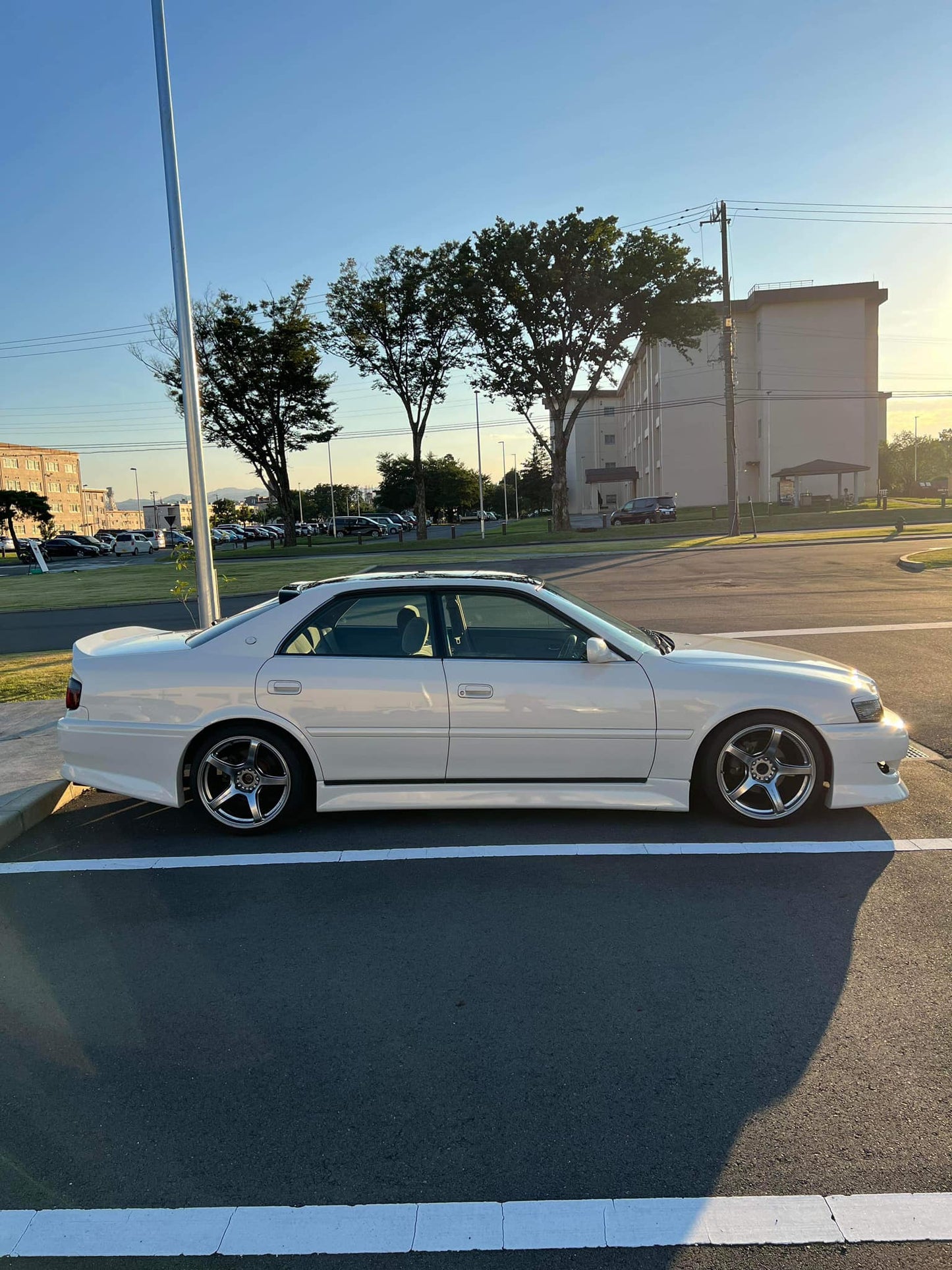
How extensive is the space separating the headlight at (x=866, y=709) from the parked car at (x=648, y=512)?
43.7 meters

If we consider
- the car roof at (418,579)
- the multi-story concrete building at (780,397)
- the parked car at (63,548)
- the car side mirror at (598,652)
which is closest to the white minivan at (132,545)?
the parked car at (63,548)

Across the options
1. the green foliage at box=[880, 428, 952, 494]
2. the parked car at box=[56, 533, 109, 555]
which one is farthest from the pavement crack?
the green foliage at box=[880, 428, 952, 494]

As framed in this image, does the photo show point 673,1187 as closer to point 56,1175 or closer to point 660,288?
point 56,1175

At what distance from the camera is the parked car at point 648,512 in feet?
158

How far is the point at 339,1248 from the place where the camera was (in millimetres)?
2197

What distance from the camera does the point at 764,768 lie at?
5.00 metres

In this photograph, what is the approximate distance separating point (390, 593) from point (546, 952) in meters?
2.38

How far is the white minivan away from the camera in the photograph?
211 ft

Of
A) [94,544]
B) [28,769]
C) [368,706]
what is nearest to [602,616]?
[368,706]

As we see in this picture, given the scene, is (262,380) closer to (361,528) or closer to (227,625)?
(361,528)

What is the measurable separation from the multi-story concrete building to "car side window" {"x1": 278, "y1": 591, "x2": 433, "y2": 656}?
Result: 53161mm

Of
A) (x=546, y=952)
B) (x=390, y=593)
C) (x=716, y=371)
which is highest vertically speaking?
(x=716, y=371)

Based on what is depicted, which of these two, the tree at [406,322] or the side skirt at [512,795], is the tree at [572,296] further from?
the side skirt at [512,795]

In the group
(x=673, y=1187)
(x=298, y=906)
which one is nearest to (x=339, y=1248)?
(x=673, y=1187)
